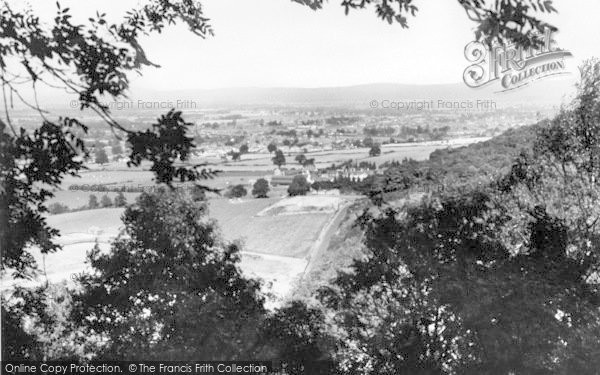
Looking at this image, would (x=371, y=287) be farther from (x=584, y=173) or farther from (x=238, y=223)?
(x=238, y=223)

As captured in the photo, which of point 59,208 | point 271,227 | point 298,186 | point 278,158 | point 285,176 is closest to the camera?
point 59,208

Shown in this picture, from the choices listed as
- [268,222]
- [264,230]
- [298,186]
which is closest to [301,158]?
[298,186]

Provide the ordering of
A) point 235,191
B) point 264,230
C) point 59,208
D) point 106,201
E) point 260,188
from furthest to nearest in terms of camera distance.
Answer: point 260,188 < point 264,230 < point 235,191 < point 106,201 < point 59,208

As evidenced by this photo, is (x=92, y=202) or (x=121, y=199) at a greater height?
(x=121, y=199)

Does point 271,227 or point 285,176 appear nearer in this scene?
point 271,227

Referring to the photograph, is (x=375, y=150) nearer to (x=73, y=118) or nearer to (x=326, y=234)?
(x=326, y=234)

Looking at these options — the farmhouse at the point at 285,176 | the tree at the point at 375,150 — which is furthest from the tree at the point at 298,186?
the tree at the point at 375,150

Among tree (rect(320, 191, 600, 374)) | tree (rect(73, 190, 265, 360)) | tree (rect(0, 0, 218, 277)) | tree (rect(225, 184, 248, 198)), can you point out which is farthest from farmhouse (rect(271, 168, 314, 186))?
tree (rect(0, 0, 218, 277))

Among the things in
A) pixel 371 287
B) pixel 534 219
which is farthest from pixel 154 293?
pixel 534 219

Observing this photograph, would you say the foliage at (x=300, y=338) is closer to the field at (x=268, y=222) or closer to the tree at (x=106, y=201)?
the field at (x=268, y=222)
